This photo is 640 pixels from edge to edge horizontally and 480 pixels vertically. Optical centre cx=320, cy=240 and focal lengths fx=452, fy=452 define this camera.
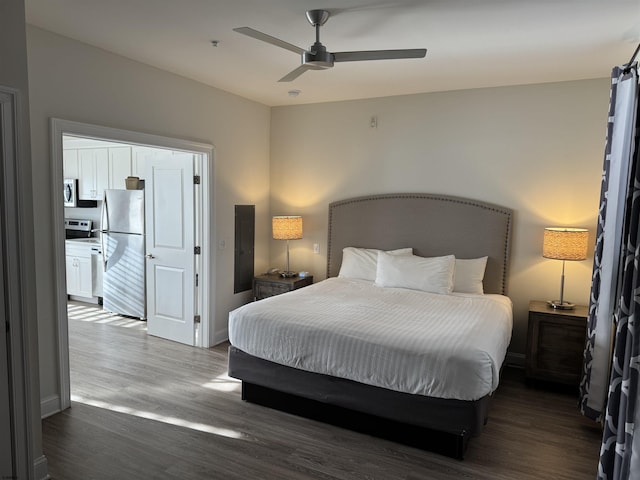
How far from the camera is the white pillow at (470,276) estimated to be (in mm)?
4348

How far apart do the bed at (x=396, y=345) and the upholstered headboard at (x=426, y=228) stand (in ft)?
0.04

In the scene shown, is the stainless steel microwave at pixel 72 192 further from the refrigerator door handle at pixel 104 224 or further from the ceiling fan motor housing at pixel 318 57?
the ceiling fan motor housing at pixel 318 57

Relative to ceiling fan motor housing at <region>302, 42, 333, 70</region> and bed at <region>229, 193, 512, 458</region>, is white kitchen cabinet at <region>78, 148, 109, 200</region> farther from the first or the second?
ceiling fan motor housing at <region>302, 42, 333, 70</region>

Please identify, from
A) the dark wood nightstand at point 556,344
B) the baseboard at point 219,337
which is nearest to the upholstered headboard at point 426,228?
the dark wood nightstand at point 556,344

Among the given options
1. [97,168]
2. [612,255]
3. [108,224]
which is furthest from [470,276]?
[97,168]

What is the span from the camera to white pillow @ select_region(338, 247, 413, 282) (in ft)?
15.8

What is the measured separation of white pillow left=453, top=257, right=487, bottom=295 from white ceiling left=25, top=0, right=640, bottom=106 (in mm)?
1725

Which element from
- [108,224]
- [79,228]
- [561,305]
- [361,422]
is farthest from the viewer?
[79,228]

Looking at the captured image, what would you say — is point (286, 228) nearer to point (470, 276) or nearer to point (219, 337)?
point (219, 337)

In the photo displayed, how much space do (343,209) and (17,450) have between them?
12.0 ft

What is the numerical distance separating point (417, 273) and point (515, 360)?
51.0 inches

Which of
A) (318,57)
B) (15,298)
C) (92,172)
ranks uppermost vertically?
(318,57)

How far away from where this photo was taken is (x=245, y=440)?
302 cm

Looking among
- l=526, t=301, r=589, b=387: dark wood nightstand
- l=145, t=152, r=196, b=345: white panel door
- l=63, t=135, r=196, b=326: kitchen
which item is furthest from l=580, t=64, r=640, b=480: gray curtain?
l=63, t=135, r=196, b=326: kitchen
